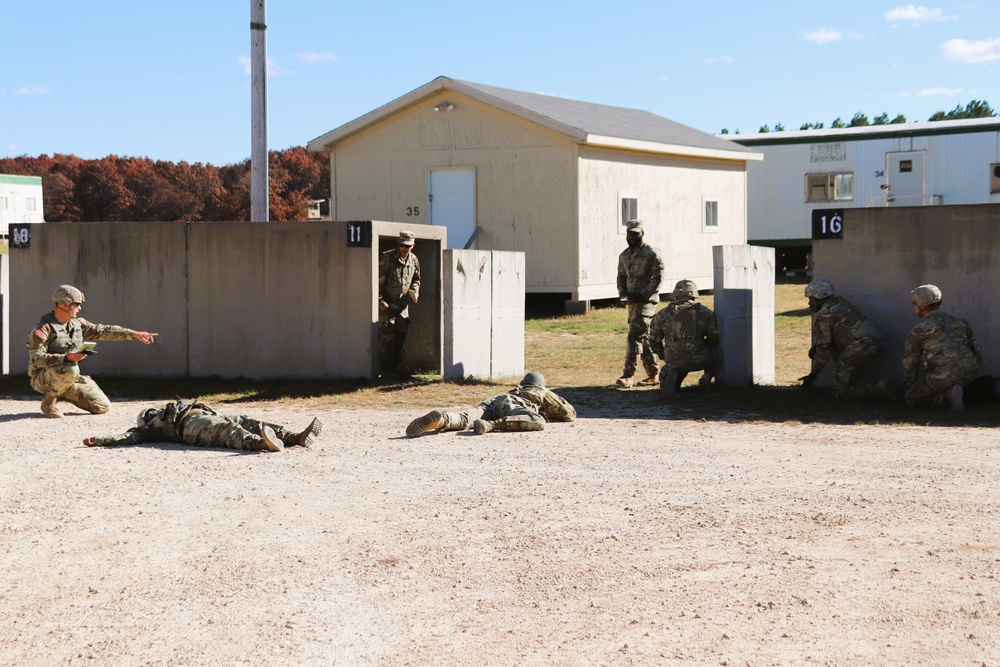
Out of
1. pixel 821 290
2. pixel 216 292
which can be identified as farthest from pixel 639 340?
pixel 216 292

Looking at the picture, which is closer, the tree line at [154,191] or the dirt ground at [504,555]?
the dirt ground at [504,555]

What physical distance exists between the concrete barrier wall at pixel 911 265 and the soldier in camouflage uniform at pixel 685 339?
4.02 ft

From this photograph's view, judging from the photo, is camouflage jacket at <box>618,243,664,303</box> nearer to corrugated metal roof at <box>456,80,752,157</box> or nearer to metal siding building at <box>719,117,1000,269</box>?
corrugated metal roof at <box>456,80,752,157</box>

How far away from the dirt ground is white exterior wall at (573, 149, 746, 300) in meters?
12.4

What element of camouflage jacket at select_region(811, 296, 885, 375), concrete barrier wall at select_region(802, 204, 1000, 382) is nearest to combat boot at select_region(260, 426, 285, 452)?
camouflage jacket at select_region(811, 296, 885, 375)

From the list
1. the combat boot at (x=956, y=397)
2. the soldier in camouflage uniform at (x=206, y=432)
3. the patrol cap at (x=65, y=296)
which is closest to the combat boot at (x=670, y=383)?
the combat boot at (x=956, y=397)

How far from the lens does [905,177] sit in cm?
2825

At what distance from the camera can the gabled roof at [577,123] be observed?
68.0 ft

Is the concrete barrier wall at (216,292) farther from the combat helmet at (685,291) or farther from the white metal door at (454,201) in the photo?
the white metal door at (454,201)

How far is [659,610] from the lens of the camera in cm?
500

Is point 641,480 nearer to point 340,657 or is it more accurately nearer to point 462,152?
point 340,657

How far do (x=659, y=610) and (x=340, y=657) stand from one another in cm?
134

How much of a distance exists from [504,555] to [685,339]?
22.1 ft

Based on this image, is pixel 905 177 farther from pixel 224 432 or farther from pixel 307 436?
pixel 224 432
